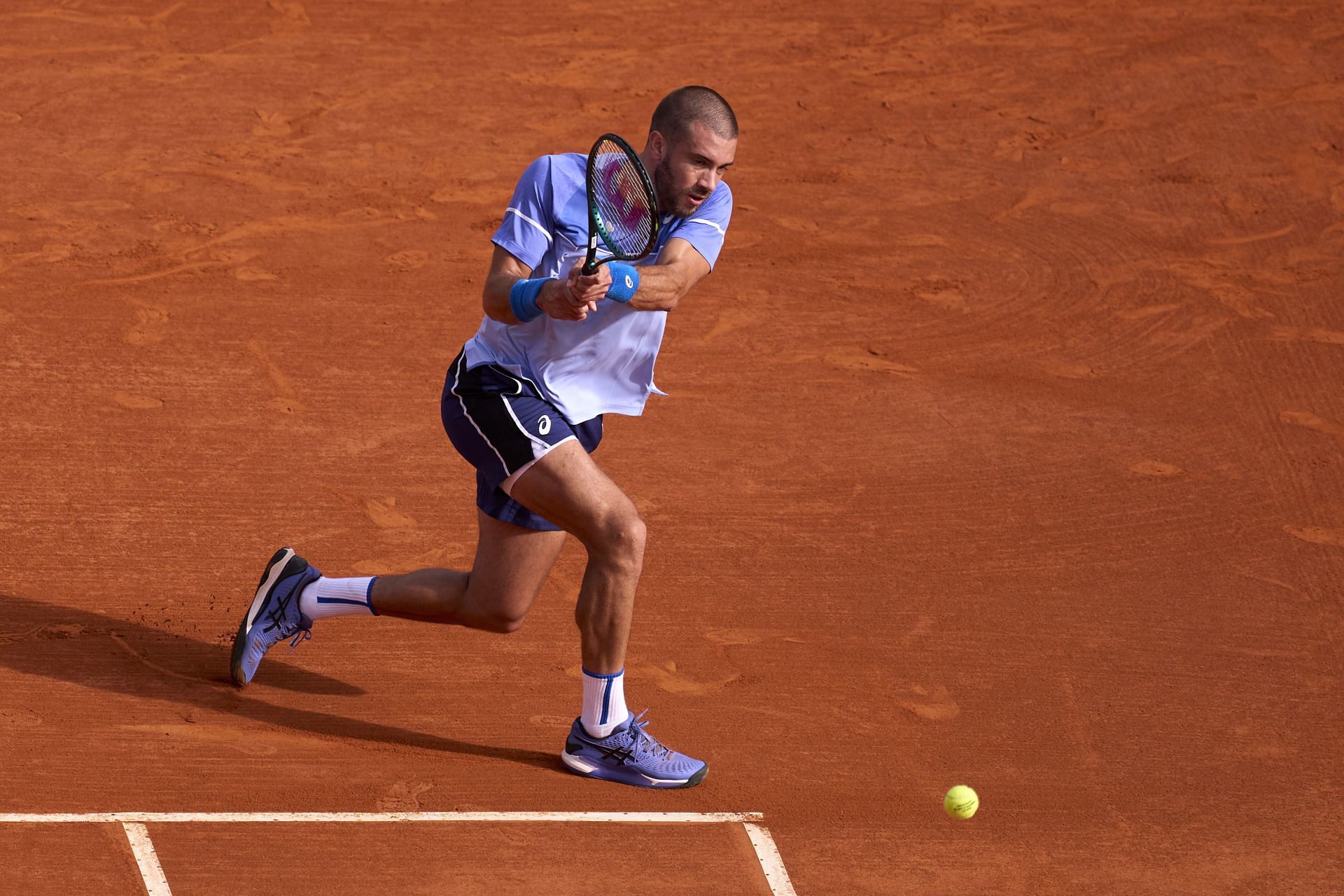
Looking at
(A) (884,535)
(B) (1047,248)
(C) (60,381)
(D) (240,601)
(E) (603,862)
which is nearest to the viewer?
(E) (603,862)

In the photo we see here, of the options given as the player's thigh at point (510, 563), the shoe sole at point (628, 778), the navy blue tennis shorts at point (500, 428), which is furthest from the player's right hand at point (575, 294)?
the shoe sole at point (628, 778)

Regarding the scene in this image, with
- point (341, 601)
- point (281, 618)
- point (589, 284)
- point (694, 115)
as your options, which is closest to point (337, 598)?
point (341, 601)

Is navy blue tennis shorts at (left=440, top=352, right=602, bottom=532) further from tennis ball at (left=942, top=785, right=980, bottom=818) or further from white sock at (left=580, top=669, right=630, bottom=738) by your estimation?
tennis ball at (left=942, top=785, right=980, bottom=818)

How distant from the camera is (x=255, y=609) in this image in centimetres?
516

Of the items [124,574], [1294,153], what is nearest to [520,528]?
[124,574]

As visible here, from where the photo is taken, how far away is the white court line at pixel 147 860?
13.6ft

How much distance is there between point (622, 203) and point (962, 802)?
7.00 feet

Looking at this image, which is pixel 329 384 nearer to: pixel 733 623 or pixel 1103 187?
pixel 733 623

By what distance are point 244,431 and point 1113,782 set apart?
4013 mm

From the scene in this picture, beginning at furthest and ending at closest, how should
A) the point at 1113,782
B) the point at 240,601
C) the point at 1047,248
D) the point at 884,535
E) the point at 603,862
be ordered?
the point at 1047,248, the point at 884,535, the point at 240,601, the point at 1113,782, the point at 603,862

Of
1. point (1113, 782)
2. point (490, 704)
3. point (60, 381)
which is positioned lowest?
point (1113, 782)

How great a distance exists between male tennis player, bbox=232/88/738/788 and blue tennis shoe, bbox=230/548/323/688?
457mm

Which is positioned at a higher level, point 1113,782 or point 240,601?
point 240,601

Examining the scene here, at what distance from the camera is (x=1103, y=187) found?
1002 cm
